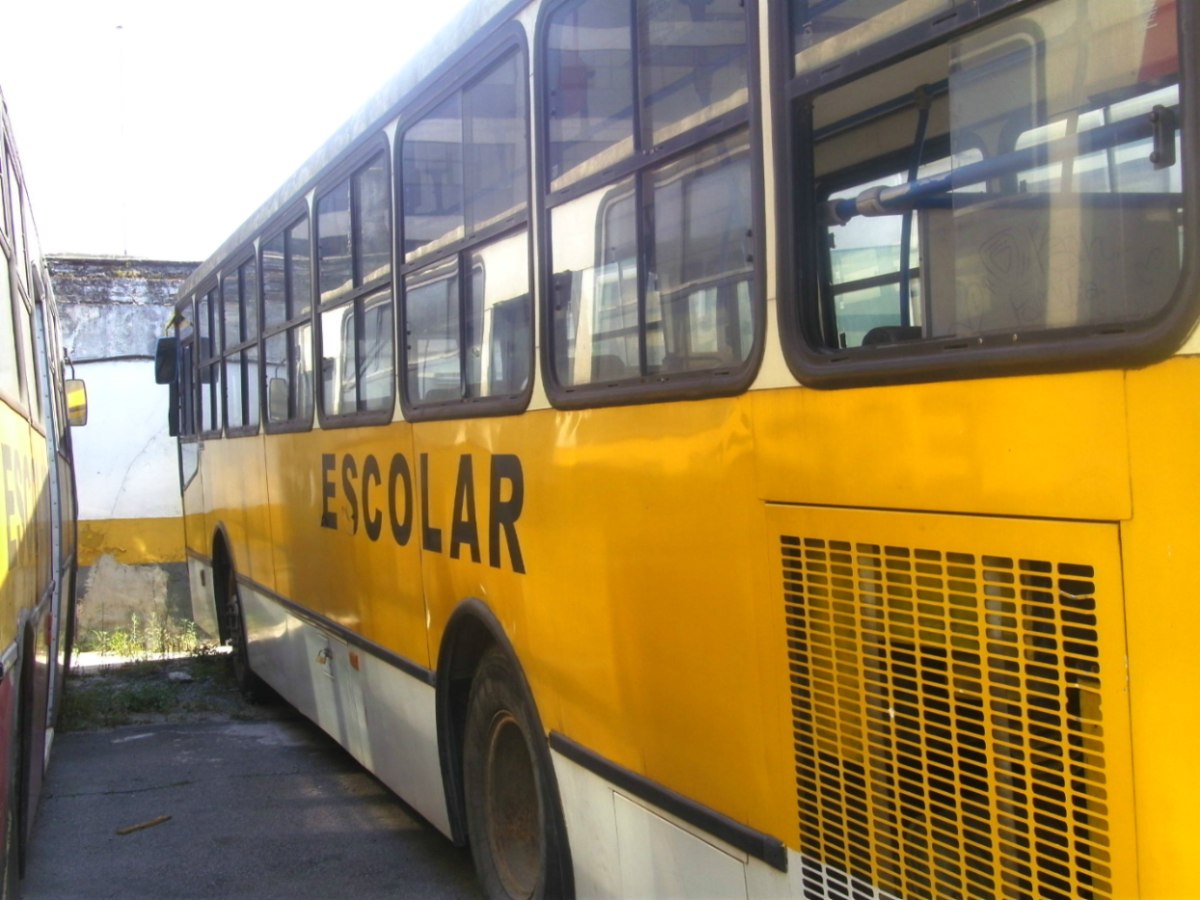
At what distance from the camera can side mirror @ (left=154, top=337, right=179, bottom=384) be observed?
11688 mm

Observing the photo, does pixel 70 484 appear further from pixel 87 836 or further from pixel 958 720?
pixel 958 720

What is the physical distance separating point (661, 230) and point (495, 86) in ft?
4.14

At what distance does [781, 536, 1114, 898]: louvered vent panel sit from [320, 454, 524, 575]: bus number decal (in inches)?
60.5

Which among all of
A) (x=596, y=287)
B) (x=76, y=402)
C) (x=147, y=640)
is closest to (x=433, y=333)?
(x=596, y=287)

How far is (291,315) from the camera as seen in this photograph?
6973mm

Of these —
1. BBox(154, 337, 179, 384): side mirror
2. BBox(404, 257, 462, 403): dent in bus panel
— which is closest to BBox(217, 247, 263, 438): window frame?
BBox(154, 337, 179, 384): side mirror

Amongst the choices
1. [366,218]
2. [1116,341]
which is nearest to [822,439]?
[1116,341]

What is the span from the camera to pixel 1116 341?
1887 mm

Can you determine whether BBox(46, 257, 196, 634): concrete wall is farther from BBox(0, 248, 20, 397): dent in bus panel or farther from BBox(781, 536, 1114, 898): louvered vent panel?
BBox(781, 536, 1114, 898): louvered vent panel

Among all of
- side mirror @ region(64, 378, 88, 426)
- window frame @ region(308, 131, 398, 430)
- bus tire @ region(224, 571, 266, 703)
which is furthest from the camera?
side mirror @ region(64, 378, 88, 426)

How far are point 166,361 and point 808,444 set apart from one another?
33.4 feet

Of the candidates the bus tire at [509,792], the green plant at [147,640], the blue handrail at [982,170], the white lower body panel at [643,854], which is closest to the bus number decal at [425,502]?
the bus tire at [509,792]

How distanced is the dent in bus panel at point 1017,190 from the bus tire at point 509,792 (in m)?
1.96

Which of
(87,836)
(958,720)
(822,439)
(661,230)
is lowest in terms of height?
(87,836)
